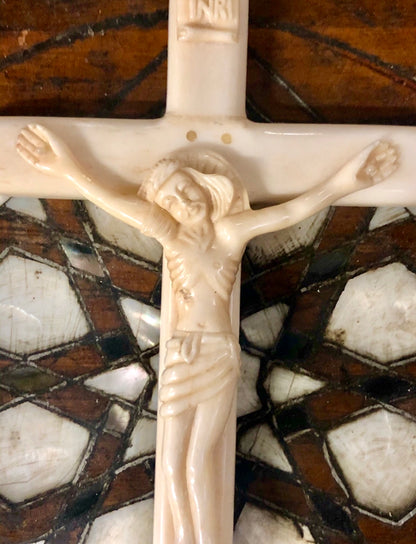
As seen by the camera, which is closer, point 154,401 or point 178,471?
point 178,471

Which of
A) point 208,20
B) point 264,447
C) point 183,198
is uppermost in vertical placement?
point 208,20

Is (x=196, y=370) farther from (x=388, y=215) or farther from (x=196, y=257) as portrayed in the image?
(x=388, y=215)

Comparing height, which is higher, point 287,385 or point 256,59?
point 256,59

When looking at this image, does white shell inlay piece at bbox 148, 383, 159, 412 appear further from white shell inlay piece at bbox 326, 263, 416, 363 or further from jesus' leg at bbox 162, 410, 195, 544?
white shell inlay piece at bbox 326, 263, 416, 363

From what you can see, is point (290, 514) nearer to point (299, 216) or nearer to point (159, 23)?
point (299, 216)

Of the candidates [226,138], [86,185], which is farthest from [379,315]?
[86,185]

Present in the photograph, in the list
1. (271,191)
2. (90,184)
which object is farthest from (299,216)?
(90,184)
